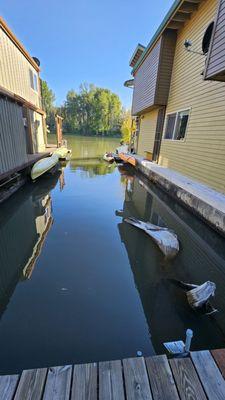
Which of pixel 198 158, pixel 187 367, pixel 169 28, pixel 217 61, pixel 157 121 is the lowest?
pixel 187 367

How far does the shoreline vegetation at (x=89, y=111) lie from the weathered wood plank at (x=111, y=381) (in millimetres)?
44636

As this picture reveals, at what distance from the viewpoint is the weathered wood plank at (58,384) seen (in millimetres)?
1210

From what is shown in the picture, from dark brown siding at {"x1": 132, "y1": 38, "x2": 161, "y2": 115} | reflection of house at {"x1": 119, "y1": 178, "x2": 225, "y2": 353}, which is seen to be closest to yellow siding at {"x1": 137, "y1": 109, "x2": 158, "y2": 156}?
dark brown siding at {"x1": 132, "y1": 38, "x2": 161, "y2": 115}

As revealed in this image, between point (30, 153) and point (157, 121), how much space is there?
582 centimetres

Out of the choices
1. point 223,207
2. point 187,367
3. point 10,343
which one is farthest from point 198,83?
point 10,343

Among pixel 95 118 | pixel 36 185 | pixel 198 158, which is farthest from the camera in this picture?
pixel 95 118

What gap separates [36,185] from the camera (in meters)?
7.00

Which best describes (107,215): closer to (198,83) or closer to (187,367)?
(187,367)

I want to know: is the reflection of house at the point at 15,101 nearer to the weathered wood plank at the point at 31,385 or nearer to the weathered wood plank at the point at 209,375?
the weathered wood plank at the point at 31,385

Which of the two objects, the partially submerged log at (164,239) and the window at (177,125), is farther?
the window at (177,125)

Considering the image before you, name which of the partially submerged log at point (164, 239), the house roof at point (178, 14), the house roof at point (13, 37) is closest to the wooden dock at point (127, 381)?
the partially submerged log at point (164, 239)

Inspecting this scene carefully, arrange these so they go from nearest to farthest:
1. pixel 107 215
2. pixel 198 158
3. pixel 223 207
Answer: pixel 223 207
pixel 107 215
pixel 198 158

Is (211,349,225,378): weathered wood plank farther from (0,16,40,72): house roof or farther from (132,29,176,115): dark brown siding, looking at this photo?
(0,16,40,72): house roof

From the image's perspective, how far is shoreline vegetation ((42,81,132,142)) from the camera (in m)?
44.8
